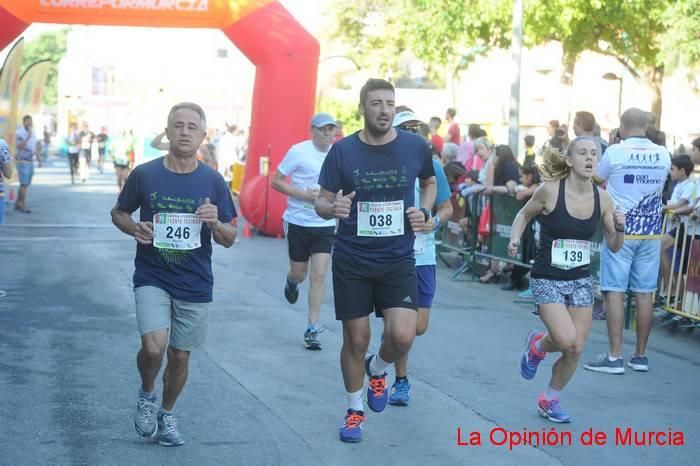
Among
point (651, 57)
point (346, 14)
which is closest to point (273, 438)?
point (651, 57)

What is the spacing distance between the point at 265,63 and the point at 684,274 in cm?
1009

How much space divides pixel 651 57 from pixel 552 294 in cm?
2259

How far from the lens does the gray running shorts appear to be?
6.00 meters

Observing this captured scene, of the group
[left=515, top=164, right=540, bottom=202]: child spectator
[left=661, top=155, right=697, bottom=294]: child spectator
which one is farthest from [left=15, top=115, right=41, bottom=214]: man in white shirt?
[left=661, top=155, right=697, bottom=294]: child spectator

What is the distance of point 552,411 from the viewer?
22.9 ft

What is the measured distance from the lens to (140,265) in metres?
6.17

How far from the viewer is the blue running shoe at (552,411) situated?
695cm

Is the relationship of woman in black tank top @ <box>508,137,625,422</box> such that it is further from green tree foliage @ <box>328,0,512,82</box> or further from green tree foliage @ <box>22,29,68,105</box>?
green tree foliage @ <box>22,29,68,105</box>

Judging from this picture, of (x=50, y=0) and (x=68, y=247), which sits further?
(x=50, y=0)

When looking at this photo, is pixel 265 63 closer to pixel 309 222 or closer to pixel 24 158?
pixel 24 158

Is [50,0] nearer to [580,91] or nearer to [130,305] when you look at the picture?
[130,305]

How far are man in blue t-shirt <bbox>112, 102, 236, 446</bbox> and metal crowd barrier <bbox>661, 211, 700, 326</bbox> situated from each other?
5995 mm

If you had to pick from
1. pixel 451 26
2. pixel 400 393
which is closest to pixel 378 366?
pixel 400 393

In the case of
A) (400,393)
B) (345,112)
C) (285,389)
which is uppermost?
(345,112)
